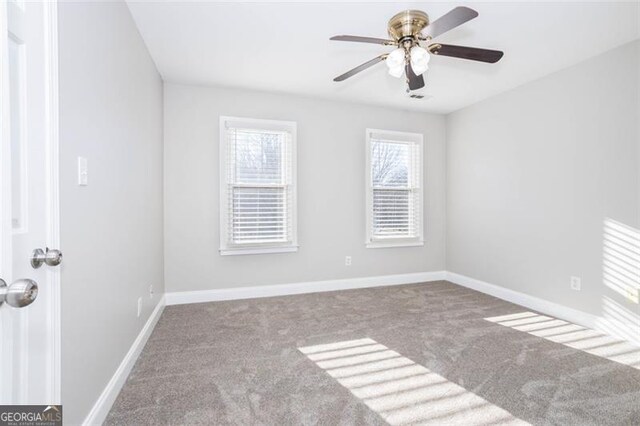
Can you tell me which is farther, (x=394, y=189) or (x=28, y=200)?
(x=394, y=189)

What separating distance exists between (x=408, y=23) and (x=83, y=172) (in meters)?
2.06

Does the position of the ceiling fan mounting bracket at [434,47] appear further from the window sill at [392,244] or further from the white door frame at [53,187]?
the window sill at [392,244]

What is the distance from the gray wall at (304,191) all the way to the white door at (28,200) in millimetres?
2511

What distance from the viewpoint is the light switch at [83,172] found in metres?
1.45

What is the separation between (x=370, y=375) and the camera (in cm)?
212

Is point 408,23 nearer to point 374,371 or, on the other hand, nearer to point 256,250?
point 374,371

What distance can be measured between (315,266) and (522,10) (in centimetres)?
330

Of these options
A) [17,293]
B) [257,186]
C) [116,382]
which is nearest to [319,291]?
[257,186]

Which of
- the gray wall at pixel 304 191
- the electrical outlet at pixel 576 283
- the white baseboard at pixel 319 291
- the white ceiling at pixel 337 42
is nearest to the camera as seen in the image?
the white baseboard at pixel 319 291

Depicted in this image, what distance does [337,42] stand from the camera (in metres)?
2.72

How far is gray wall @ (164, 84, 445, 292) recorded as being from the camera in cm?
367

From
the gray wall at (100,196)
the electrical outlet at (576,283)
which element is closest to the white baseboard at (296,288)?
the gray wall at (100,196)

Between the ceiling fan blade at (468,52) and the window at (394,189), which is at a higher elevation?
the ceiling fan blade at (468,52)

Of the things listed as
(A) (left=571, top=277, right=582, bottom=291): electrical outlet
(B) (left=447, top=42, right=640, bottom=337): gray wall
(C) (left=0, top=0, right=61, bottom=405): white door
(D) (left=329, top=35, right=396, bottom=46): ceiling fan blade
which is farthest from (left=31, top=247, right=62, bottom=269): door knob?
(A) (left=571, top=277, right=582, bottom=291): electrical outlet
